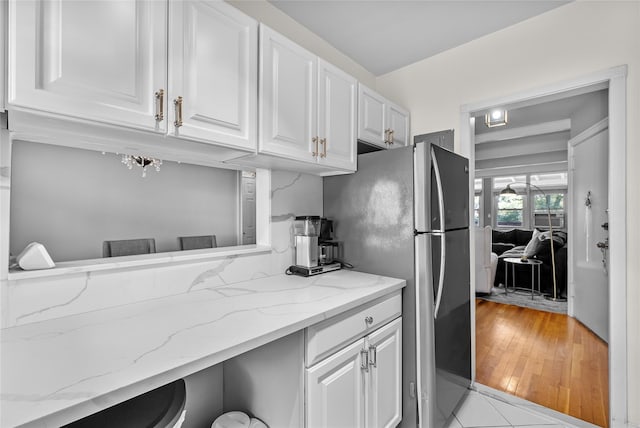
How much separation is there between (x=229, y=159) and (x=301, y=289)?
0.77m

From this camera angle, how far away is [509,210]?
7988 millimetres

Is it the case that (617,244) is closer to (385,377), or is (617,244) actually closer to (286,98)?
(385,377)

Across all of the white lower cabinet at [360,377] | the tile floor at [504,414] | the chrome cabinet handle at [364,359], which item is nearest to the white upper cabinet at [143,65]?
the white lower cabinet at [360,377]

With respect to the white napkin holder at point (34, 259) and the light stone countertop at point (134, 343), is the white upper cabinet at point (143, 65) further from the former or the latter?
the light stone countertop at point (134, 343)

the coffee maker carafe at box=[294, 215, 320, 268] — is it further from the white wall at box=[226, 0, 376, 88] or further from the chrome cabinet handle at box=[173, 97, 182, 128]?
the white wall at box=[226, 0, 376, 88]

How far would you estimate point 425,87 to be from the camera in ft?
8.33

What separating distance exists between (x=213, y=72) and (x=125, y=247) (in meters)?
2.17

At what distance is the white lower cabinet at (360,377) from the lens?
1.19m

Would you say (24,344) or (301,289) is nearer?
(24,344)

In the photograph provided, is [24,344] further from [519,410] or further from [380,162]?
[519,410]

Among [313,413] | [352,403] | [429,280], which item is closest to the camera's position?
[313,413]

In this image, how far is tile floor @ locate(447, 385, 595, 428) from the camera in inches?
73.2

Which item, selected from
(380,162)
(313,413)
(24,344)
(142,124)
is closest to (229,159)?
(142,124)

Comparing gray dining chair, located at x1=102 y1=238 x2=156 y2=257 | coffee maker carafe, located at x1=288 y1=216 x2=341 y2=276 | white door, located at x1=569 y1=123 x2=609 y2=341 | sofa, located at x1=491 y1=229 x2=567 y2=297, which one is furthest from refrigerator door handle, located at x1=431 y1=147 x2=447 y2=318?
sofa, located at x1=491 y1=229 x2=567 y2=297
